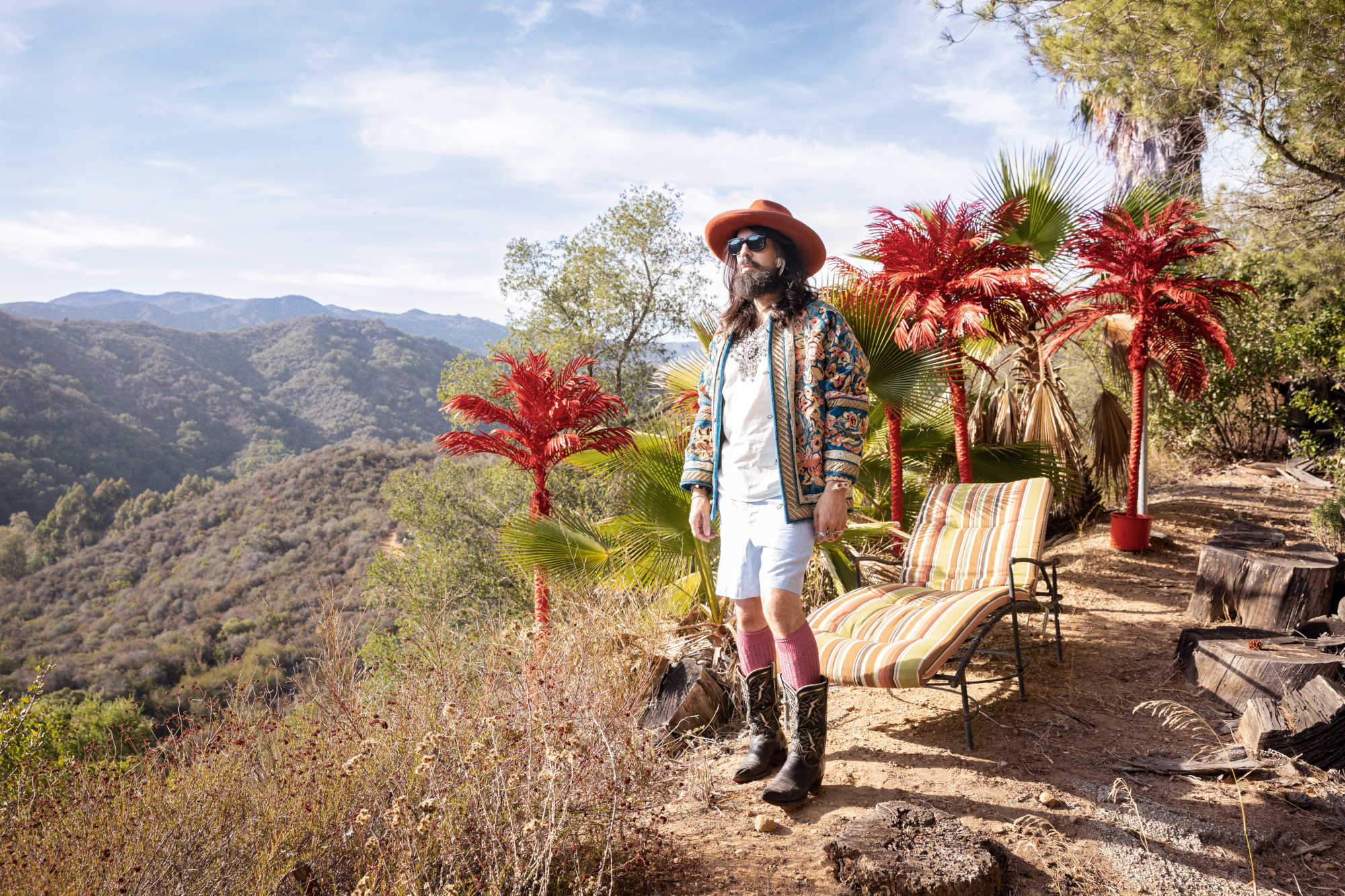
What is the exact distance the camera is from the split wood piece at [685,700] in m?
3.62

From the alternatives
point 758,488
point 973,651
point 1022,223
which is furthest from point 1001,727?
Answer: point 1022,223

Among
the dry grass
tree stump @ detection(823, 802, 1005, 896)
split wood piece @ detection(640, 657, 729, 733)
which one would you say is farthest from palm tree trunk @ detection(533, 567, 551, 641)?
tree stump @ detection(823, 802, 1005, 896)

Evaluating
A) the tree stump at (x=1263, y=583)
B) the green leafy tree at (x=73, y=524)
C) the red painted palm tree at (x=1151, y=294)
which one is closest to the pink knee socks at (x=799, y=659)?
the tree stump at (x=1263, y=583)

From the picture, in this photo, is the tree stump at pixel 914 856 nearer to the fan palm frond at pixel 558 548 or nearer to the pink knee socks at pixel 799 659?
the pink knee socks at pixel 799 659

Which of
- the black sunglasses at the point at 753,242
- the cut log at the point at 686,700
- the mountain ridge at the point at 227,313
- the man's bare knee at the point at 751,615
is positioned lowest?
the cut log at the point at 686,700

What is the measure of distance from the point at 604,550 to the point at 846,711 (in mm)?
1696

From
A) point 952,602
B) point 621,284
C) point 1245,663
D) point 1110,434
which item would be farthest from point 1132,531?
point 621,284

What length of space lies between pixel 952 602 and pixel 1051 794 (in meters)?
0.94

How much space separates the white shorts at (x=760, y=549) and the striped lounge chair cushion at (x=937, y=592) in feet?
2.11

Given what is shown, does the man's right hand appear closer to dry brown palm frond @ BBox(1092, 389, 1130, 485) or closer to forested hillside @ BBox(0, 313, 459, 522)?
dry brown palm frond @ BBox(1092, 389, 1130, 485)

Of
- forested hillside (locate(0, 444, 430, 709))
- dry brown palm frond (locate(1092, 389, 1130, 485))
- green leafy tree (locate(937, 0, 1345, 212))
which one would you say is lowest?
forested hillside (locate(0, 444, 430, 709))

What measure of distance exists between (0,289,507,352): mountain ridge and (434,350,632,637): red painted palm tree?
262 feet

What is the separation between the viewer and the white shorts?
2.47 metres

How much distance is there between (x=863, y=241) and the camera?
5.16 m
